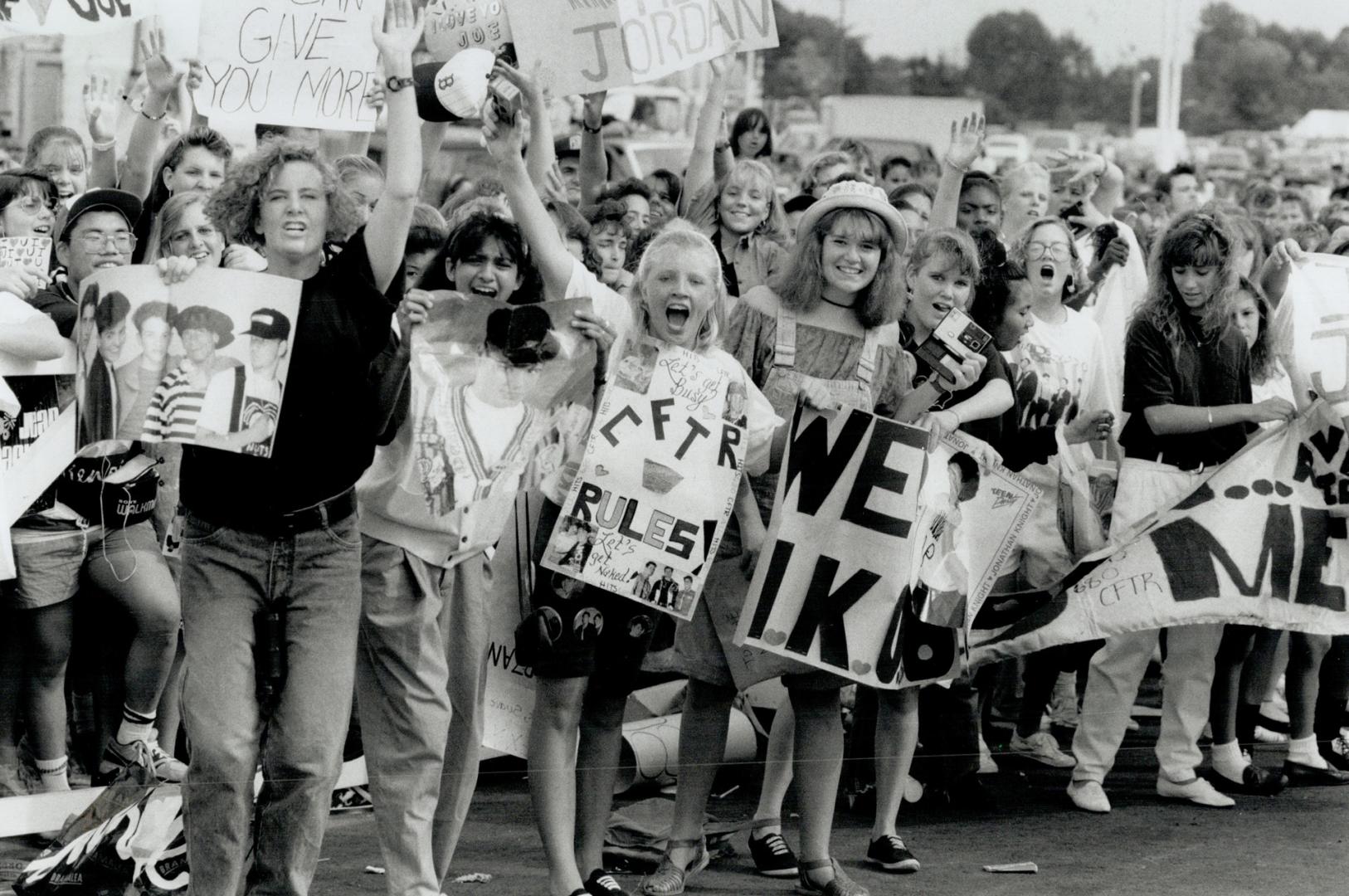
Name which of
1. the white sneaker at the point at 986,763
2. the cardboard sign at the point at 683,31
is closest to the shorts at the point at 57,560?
the cardboard sign at the point at 683,31

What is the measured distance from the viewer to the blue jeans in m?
4.55

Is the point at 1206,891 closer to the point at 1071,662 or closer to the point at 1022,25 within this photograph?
the point at 1071,662

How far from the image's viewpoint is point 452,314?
5.10 metres

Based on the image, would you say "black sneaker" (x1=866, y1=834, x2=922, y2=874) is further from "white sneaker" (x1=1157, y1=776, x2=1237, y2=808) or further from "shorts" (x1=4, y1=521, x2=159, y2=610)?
"shorts" (x1=4, y1=521, x2=159, y2=610)

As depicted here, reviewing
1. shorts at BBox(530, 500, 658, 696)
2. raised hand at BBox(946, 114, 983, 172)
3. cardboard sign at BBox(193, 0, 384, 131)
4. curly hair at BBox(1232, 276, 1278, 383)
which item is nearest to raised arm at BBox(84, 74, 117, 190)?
cardboard sign at BBox(193, 0, 384, 131)

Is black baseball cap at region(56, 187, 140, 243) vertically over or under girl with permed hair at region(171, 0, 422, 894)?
over

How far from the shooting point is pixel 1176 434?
6.77 metres

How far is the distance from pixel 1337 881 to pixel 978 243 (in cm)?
→ 242

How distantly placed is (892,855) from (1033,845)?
609mm

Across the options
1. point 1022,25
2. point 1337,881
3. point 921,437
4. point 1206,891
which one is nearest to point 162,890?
point 921,437

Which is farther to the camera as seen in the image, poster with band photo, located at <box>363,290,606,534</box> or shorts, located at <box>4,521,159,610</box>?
shorts, located at <box>4,521,159,610</box>

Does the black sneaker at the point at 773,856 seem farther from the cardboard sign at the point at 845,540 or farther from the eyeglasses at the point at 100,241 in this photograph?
the eyeglasses at the point at 100,241

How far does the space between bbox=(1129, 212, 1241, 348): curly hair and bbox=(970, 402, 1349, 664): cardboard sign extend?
0.47 m

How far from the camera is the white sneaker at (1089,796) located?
6727 mm
